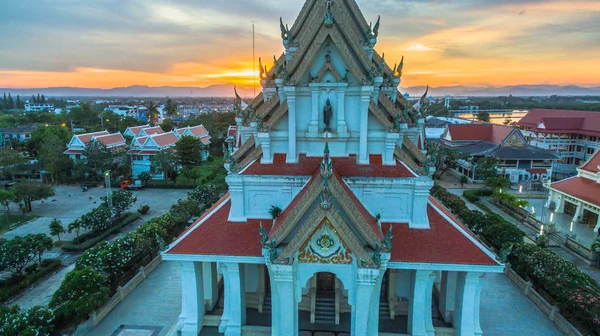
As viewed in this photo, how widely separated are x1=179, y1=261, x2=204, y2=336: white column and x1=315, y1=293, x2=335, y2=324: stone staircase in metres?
5.67

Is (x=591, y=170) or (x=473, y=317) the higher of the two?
(x=591, y=170)

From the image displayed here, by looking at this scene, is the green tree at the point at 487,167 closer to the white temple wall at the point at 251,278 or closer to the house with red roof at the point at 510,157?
the house with red roof at the point at 510,157

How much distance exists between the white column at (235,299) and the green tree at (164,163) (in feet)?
138

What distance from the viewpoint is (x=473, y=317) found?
51.8ft

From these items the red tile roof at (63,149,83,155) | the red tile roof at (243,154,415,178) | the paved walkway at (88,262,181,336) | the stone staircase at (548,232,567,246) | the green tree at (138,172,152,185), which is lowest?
the stone staircase at (548,232,567,246)

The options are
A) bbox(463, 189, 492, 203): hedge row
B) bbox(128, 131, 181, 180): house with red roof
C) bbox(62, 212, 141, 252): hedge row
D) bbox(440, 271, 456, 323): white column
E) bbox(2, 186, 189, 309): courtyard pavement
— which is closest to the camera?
bbox(440, 271, 456, 323): white column

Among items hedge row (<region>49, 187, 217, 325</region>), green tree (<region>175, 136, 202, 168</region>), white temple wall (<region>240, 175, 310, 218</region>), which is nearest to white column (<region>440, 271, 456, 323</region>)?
white temple wall (<region>240, 175, 310, 218</region>)

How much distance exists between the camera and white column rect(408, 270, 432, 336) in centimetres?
1536

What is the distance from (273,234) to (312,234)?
1547 millimetres

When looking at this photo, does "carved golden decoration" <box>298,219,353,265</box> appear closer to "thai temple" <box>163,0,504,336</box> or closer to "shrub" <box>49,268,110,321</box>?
"thai temple" <box>163,0,504,336</box>

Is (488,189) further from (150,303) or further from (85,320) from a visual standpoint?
(85,320)

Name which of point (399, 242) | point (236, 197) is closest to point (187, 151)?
point (236, 197)

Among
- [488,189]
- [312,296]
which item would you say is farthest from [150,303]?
[488,189]

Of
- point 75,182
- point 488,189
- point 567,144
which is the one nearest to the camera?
point 488,189
